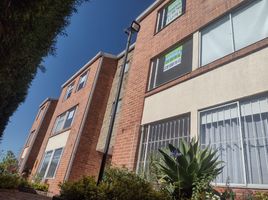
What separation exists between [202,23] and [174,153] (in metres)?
6.22

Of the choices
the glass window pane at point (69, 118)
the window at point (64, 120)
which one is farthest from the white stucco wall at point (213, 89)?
the window at point (64, 120)

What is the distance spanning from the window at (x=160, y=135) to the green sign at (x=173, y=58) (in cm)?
267

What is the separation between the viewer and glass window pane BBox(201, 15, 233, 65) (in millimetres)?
7832

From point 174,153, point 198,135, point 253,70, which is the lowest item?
point 174,153

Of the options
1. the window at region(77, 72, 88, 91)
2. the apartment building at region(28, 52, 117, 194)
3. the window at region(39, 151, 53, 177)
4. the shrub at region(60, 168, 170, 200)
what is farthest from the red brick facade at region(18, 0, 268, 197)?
the shrub at region(60, 168, 170, 200)

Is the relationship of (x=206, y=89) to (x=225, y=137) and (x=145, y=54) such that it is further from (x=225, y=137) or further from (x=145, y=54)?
(x=145, y=54)

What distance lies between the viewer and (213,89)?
23.8 feet

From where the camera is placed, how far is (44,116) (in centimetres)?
2686

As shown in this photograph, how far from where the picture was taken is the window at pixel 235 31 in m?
7.04

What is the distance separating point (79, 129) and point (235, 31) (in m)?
12.0


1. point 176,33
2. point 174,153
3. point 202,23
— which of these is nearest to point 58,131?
point 176,33

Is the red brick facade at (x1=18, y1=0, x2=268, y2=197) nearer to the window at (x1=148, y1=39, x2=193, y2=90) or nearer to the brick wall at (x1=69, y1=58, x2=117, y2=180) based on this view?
the brick wall at (x1=69, y1=58, x2=117, y2=180)

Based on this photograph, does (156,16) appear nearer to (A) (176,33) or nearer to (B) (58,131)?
(A) (176,33)

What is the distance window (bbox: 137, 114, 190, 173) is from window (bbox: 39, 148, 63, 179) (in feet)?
34.1
